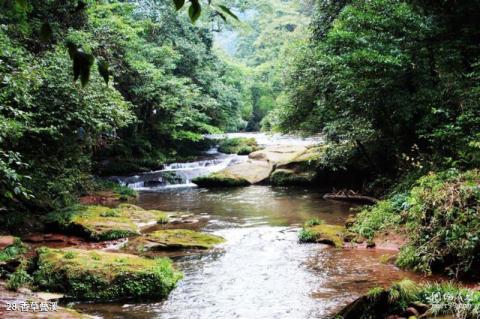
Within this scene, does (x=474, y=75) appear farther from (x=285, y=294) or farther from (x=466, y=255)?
(x=285, y=294)

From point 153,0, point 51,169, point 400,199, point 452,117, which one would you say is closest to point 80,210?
point 51,169

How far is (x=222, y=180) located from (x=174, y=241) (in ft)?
29.5

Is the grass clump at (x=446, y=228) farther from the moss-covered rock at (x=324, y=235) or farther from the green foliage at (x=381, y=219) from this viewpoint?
the moss-covered rock at (x=324, y=235)

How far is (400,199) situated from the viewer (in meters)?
9.27

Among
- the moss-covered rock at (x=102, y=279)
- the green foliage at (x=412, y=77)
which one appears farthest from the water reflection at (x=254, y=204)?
the moss-covered rock at (x=102, y=279)

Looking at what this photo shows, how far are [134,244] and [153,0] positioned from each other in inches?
704

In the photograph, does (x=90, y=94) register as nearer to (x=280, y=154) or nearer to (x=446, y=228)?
(x=446, y=228)

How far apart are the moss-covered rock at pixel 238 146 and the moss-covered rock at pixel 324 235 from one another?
14.8 metres

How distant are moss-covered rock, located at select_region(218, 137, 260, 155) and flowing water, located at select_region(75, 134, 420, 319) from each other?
36.8 ft

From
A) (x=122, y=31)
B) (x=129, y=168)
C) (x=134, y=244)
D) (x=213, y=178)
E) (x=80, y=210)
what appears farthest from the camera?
(x=129, y=168)

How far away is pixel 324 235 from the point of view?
30.0 feet

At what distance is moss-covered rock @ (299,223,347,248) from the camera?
8867 millimetres

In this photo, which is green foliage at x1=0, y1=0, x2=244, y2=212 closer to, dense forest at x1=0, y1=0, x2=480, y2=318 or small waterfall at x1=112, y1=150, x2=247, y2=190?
dense forest at x1=0, y1=0, x2=480, y2=318

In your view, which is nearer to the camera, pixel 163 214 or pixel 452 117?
pixel 452 117
